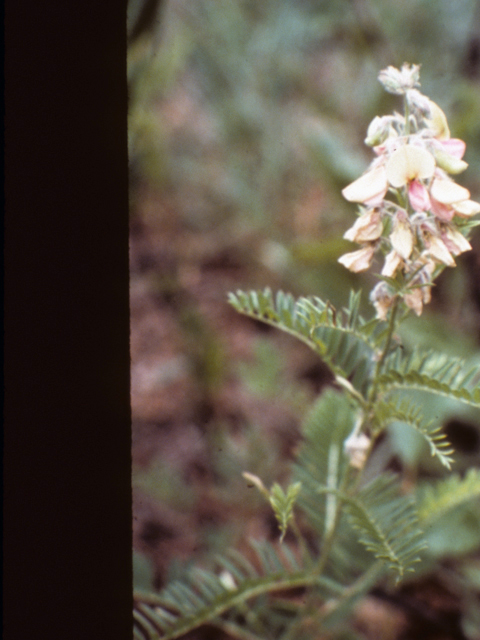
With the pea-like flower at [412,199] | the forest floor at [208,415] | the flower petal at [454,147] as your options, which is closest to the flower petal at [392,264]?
the pea-like flower at [412,199]


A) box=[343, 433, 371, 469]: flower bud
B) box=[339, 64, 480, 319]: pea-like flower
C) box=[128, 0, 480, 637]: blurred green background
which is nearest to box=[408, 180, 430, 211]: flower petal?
box=[339, 64, 480, 319]: pea-like flower

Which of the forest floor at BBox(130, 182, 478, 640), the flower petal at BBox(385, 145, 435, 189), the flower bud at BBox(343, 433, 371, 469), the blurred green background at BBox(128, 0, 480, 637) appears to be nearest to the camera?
the flower petal at BBox(385, 145, 435, 189)

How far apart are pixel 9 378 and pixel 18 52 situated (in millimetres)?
241

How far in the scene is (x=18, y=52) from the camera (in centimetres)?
42

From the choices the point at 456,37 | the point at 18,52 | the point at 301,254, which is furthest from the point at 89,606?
the point at 456,37

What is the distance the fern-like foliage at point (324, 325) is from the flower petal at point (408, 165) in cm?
11

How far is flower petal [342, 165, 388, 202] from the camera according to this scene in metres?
0.49

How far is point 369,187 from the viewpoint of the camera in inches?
19.2

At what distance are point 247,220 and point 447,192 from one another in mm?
1482

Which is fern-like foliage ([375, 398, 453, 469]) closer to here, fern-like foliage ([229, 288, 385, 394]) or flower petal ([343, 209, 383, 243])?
fern-like foliage ([229, 288, 385, 394])

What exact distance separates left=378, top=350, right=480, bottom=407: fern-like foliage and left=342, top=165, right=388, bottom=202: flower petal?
172 millimetres

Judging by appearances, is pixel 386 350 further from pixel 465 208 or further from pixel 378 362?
pixel 465 208

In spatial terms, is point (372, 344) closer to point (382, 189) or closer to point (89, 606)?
point (382, 189)

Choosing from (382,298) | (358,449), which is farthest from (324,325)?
(358,449)
